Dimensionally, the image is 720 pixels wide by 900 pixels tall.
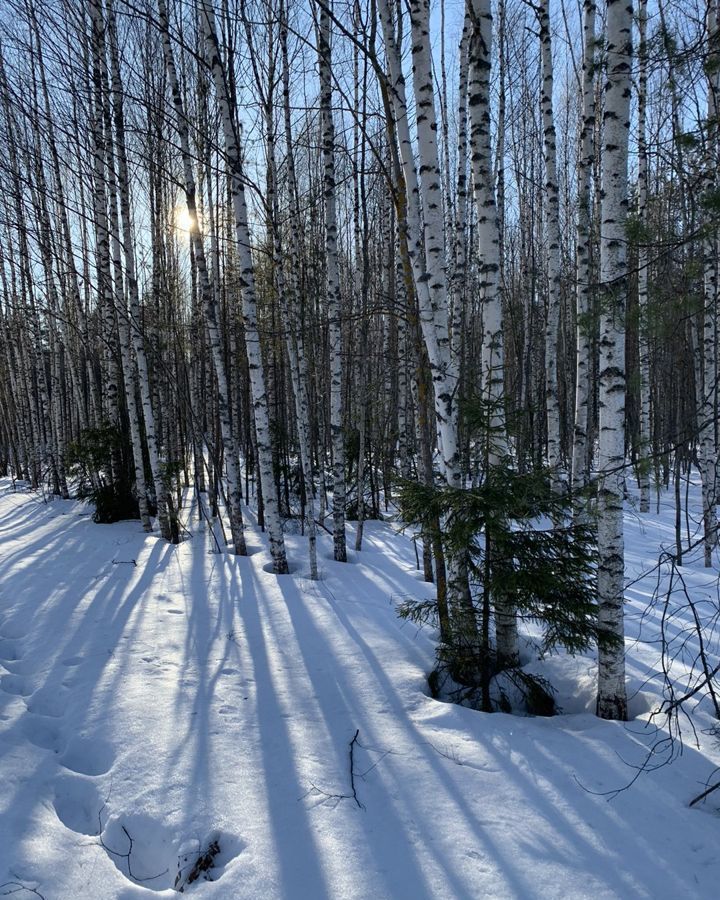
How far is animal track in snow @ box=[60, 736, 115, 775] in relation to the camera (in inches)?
124

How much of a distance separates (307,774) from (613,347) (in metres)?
3.19

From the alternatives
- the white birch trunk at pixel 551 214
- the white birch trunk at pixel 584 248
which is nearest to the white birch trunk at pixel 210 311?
the white birch trunk at pixel 551 214

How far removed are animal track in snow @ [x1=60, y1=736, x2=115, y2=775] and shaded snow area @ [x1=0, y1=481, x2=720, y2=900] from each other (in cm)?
1

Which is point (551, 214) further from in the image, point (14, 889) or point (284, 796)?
point (14, 889)

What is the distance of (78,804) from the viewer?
9.43ft

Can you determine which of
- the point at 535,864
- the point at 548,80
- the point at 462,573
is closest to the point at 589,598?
the point at 462,573

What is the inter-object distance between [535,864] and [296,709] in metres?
1.82

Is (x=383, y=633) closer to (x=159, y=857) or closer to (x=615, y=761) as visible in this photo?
(x=615, y=761)

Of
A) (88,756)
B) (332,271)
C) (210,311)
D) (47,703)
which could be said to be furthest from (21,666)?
(332,271)

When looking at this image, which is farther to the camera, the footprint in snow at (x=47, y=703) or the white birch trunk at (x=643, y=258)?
the footprint in snow at (x=47, y=703)

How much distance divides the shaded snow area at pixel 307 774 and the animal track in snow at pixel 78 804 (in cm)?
1

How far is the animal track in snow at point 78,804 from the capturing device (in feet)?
8.95

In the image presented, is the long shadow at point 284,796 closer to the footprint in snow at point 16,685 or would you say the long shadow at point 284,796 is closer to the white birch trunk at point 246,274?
the footprint in snow at point 16,685

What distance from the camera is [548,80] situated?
815cm
